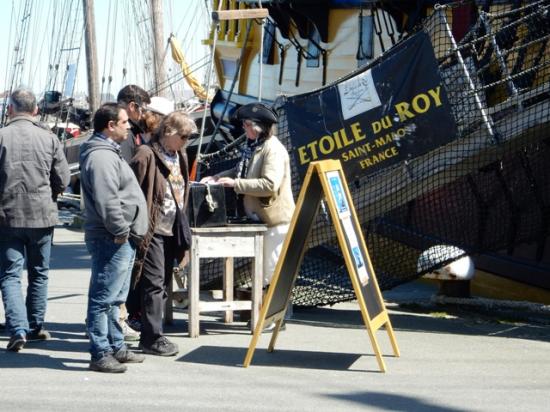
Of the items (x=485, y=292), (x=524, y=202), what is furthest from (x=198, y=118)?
(x=524, y=202)

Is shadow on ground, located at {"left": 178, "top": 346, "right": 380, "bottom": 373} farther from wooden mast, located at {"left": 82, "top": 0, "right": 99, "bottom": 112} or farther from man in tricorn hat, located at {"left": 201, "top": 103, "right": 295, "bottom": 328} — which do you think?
wooden mast, located at {"left": 82, "top": 0, "right": 99, "bottom": 112}

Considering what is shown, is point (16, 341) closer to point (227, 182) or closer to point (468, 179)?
point (227, 182)

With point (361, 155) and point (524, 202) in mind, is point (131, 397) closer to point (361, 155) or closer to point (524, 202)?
point (361, 155)

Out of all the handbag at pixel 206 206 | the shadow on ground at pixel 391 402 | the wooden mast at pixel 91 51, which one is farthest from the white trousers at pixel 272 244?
Answer: the wooden mast at pixel 91 51

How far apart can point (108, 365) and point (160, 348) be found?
2.26 feet

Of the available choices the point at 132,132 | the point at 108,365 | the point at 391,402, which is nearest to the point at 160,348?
the point at 108,365

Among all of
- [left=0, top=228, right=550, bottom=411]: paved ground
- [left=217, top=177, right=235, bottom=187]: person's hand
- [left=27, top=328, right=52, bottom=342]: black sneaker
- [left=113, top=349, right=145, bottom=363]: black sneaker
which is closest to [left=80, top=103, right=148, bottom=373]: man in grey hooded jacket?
[left=113, top=349, right=145, bottom=363]: black sneaker

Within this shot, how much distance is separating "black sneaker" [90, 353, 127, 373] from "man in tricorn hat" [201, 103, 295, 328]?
194 cm

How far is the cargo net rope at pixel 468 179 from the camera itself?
9.54 metres

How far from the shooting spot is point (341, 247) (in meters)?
7.77

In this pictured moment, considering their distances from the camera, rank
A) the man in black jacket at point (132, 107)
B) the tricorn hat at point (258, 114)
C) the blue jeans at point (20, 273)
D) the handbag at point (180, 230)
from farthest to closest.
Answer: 1. the tricorn hat at point (258, 114)
2. the man in black jacket at point (132, 107)
3. the handbag at point (180, 230)
4. the blue jeans at point (20, 273)

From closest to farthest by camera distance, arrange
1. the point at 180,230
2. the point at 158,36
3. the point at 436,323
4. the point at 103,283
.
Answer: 1. the point at 103,283
2. the point at 180,230
3. the point at 436,323
4. the point at 158,36

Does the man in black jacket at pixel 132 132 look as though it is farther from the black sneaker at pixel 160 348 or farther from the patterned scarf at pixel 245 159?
the patterned scarf at pixel 245 159

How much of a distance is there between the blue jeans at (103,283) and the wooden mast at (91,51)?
26.8m
